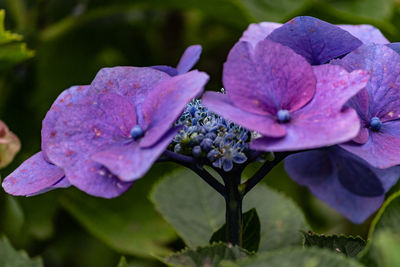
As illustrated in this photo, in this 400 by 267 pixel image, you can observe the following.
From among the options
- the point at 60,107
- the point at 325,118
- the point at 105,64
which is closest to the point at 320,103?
the point at 325,118

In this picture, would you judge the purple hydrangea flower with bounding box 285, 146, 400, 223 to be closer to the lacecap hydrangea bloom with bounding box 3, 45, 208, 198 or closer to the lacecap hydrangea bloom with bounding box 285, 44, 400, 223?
the lacecap hydrangea bloom with bounding box 285, 44, 400, 223

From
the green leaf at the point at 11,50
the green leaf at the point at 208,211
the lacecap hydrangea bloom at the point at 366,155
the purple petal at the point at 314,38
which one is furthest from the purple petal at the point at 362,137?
the green leaf at the point at 11,50

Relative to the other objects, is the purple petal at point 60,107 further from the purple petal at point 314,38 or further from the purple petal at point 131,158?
the purple petal at point 314,38

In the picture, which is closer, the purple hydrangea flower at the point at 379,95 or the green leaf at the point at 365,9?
the purple hydrangea flower at the point at 379,95

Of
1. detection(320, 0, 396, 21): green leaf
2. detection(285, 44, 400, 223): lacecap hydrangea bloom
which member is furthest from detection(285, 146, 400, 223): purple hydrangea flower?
detection(320, 0, 396, 21): green leaf

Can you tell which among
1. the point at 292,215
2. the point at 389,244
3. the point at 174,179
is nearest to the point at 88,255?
the point at 174,179
